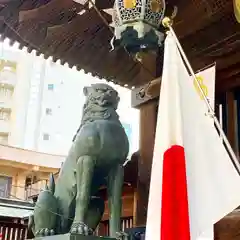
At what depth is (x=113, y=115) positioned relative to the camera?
4152mm

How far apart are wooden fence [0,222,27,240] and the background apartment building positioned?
70.4 feet

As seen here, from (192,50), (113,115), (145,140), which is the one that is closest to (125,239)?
(113,115)

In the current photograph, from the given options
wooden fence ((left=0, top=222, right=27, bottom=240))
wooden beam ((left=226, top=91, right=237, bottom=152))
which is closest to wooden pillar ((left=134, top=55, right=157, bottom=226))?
wooden beam ((left=226, top=91, right=237, bottom=152))

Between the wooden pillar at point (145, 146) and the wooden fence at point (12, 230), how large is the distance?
15.7 ft

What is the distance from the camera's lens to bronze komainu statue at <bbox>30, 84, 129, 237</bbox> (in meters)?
3.91

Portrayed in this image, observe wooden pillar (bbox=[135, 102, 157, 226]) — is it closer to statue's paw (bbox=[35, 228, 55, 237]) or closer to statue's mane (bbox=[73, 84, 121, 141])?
statue's mane (bbox=[73, 84, 121, 141])

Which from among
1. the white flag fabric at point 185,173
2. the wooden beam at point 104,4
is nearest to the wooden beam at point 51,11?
the wooden beam at point 104,4

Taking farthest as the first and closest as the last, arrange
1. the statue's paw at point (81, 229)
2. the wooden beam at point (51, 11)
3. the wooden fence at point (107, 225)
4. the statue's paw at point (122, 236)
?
the wooden fence at point (107, 225) < the wooden beam at point (51, 11) < the statue's paw at point (122, 236) < the statue's paw at point (81, 229)

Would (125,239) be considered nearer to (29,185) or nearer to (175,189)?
(175,189)

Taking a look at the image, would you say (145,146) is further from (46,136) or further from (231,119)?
(46,136)

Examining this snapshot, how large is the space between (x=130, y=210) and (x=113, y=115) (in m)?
2.09

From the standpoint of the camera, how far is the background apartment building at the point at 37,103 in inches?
1234

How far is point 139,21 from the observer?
3.82m

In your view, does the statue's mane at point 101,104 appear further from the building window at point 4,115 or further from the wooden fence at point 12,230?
the building window at point 4,115
